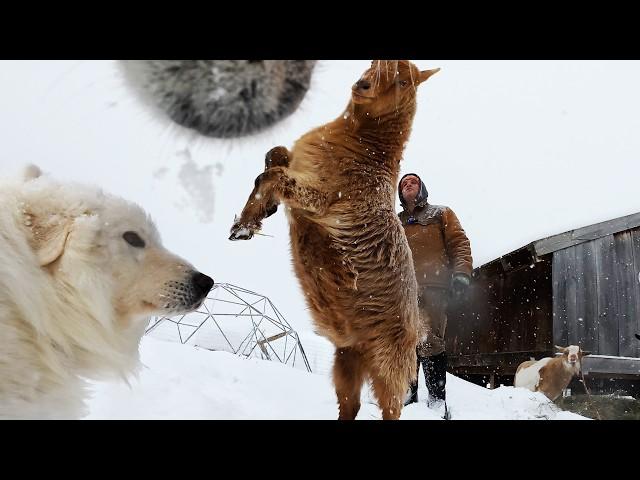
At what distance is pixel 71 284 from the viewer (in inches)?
53.2

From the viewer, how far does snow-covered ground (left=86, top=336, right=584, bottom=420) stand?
1737mm

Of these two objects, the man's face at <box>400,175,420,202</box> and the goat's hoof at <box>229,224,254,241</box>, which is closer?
the goat's hoof at <box>229,224,254,241</box>

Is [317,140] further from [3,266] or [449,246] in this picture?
[3,266]

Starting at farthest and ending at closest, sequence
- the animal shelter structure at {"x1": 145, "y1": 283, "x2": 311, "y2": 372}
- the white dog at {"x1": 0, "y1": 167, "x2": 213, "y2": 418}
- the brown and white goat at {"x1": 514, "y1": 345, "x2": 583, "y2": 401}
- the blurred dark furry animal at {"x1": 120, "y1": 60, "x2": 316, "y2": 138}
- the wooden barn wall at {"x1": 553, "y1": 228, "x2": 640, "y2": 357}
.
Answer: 1. the wooden barn wall at {"x1": 553, "y1": 228, "x2": 640, "y2": 357}
2. the brown and white goat at {"x1": 514, "y1": 345, "x2": 583, "y2": 401}
3. the animal shelter structure at {"x1": 145, "y1": 283, "x2": 311, "y2": 372}
4. the blurred dark furry animal at {"x1": 120, "y1": 60, "x2": 316, "y2": 138}
5. the white dog at {"x1": 0, "y1": 167, "x2": 213, "y2": 418}

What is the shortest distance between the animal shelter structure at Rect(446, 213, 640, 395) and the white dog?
169 centimetres

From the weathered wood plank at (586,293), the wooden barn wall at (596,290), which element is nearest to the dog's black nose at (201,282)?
the wooden barn wall at (596,290)

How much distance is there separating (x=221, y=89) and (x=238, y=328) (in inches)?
38.1

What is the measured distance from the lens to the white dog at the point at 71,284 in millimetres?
1233

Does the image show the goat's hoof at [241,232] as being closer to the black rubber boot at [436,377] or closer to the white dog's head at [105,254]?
the white dog's head at [105,254]

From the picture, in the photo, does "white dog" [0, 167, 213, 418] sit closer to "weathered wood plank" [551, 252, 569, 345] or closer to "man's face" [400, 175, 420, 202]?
"man's face" [400, 175, 420, 202]

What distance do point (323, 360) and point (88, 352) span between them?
82 cm

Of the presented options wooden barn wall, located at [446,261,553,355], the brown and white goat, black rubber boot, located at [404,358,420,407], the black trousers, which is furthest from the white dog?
the brown and white goat

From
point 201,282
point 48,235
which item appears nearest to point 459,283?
point 201,282

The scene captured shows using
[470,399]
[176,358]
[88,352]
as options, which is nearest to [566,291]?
[470,399]
